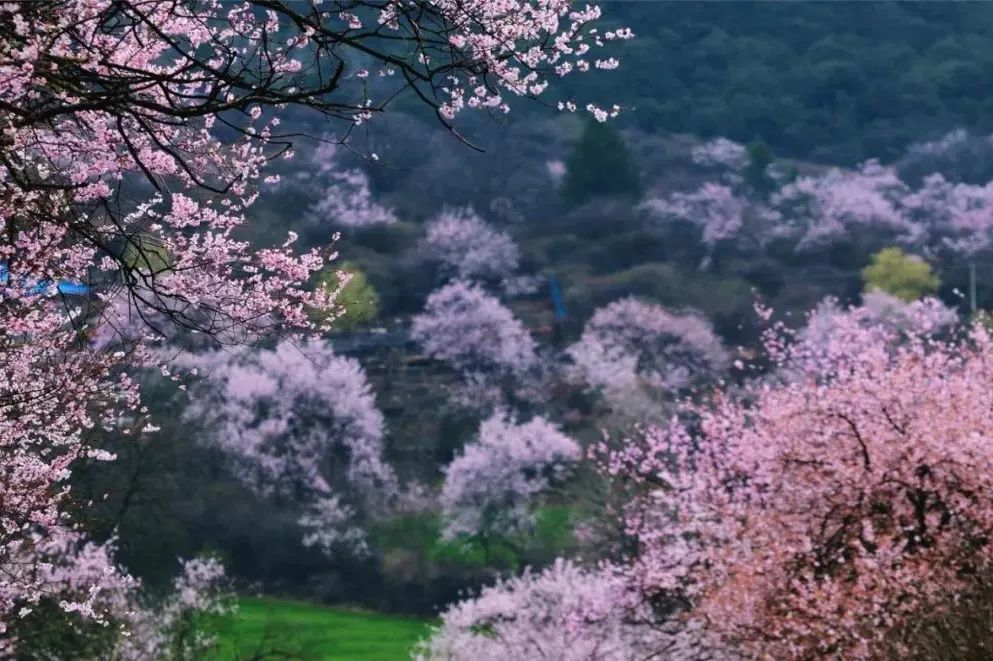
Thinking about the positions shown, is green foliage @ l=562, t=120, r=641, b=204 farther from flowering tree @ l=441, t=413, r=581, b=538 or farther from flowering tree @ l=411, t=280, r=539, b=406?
flowering tree @ l=441, t=413, r=581, b=538

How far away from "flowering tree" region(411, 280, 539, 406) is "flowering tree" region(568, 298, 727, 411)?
2704 millimetres

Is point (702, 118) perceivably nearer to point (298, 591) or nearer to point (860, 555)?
point (298, 591)

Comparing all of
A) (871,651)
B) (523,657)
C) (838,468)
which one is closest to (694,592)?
(838,468)

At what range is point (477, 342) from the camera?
57.8 m

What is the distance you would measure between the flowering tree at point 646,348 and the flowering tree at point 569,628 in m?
24.7

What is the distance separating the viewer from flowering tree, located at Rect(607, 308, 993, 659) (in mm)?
11938

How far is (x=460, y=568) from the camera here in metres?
40.1

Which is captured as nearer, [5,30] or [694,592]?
[5,30]

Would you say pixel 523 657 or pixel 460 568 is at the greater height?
pixel 460 568

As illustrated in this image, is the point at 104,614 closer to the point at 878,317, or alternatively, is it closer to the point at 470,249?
the point at 878,317

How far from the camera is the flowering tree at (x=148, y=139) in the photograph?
505 centimetres

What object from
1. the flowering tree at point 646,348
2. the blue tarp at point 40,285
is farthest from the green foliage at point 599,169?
the blue tarp at point 40,285

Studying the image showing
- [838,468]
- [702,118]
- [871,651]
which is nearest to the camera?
[871,651]

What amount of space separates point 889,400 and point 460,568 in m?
27.0
